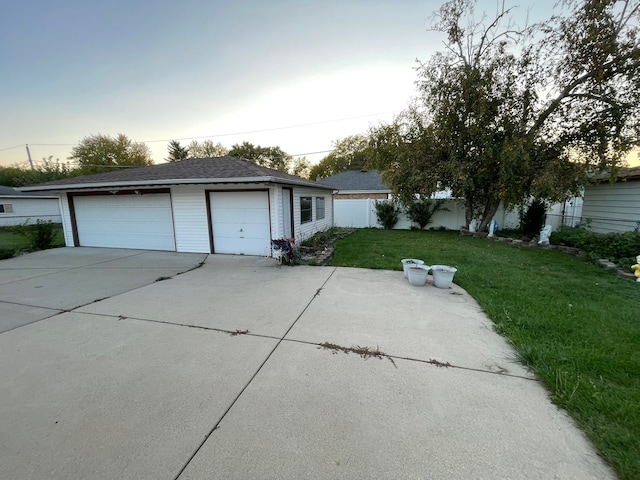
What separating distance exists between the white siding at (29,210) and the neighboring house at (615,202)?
31350 mm

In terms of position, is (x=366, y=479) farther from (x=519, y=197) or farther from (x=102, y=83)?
(x=102, y=83)

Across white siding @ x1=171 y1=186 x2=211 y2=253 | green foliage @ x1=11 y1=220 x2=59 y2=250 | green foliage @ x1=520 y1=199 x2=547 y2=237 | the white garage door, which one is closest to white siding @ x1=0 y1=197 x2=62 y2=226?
green foliage @ x1=11 y1=220 x2=59 y2=250

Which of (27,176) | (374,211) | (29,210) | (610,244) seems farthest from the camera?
(27,176)

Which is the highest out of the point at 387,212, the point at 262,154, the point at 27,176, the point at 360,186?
the point at 262,154

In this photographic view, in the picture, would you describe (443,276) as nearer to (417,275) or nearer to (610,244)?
(417,275)

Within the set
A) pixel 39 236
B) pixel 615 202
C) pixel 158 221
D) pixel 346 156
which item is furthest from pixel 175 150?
pixel 615 202

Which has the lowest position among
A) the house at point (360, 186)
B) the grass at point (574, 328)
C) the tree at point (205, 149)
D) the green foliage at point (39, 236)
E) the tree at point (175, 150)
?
the grass at point (574, 328)

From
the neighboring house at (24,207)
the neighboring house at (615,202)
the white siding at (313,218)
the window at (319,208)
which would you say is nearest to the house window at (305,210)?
the white siding at (313,218)

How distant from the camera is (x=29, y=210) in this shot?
19.3 metres

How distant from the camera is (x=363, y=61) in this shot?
32.3 ft

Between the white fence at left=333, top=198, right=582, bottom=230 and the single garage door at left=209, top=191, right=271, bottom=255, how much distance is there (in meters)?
8.49

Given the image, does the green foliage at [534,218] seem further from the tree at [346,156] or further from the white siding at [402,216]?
the tree at [346,156]

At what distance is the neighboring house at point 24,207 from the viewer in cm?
1794

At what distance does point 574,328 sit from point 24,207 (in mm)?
29603
